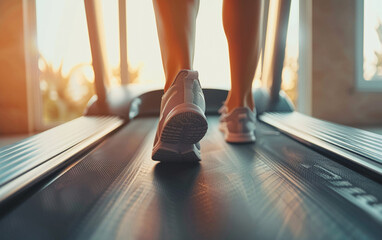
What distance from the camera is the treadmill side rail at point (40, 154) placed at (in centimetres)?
63

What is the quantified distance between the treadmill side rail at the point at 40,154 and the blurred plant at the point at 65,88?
1.92 metres

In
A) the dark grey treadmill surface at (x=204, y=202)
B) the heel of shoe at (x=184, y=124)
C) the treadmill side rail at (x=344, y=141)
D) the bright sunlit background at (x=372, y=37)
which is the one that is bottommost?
the dark grey treadmill surface at (x=204, y=202)

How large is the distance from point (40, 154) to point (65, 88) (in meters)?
2.57

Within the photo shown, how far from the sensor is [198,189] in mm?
608

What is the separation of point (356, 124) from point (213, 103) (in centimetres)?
193

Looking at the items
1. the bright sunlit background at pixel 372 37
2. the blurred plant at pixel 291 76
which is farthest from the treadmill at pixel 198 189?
the bright sunlit background at pixel 372 37

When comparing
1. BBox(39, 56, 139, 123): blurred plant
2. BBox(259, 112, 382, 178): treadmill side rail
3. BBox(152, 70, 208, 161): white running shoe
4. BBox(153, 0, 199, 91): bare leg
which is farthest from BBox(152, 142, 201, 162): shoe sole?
BBox(39, 56, 139, 123): blurred plant

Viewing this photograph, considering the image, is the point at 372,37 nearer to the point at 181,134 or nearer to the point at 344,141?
the point at 344,141

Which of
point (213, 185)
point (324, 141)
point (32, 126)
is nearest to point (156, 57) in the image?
point (32, 126)

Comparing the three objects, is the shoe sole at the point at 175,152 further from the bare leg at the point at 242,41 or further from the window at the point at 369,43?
the window at the point at 369,43

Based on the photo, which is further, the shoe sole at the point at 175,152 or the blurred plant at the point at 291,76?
the blurred plant at the point at 291,76

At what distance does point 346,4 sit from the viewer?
3.11m

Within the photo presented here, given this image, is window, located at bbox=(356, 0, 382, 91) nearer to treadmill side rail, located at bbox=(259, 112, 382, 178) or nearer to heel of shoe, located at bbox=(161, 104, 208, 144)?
treadmill side rail, located at bbox=(259, 112, 382, 178)

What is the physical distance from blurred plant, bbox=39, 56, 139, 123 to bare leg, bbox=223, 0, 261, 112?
2.37m
